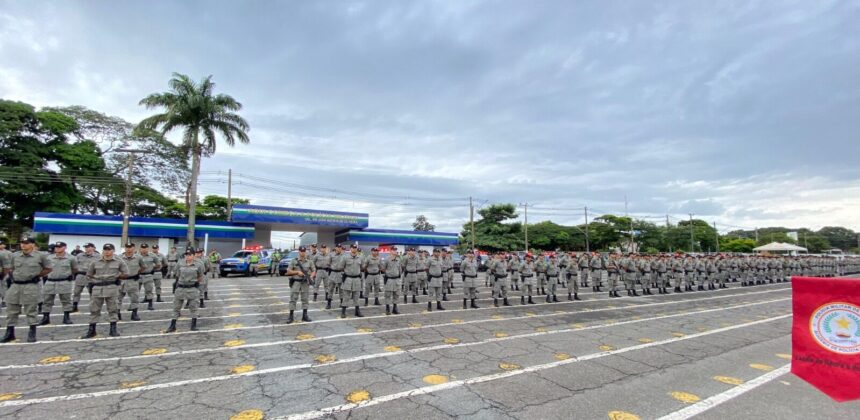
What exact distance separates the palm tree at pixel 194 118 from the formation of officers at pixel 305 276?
11646mm

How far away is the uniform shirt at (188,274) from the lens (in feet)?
24.7

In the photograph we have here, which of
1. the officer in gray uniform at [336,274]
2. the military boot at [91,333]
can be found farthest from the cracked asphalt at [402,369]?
the officer in gray uniform at [336,274]

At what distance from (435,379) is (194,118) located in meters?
23.3

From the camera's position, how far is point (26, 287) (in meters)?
6.61

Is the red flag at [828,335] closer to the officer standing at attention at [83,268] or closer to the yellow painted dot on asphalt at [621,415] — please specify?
the yellow painted dot on asphalt at [621,415]

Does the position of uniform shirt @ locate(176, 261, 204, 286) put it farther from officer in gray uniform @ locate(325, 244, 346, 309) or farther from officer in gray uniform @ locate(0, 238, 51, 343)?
officer in gray uniform @ locate(325, 244, 346, 309)

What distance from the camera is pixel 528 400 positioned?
4062mm

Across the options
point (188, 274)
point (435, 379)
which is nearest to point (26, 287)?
point (188, 274)

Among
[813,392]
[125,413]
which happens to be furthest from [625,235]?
[125,413]

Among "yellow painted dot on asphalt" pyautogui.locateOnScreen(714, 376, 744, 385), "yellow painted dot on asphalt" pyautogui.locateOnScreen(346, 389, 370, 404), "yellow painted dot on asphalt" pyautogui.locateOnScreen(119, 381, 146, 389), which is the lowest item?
"yellow painted dot on asphalt" pyautogui.locateOnScreen(714, 376, 744, 385)

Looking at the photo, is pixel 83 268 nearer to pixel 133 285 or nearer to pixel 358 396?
pixel 133 285

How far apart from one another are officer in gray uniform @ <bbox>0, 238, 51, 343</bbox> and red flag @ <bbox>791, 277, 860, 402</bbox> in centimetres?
989

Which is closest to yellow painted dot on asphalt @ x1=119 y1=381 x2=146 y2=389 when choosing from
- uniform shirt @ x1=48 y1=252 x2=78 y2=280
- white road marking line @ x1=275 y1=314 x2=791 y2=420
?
white road marking line @ x1=275 y1=314 x2=791 y2=420

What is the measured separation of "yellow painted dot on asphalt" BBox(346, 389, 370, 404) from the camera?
400cm
